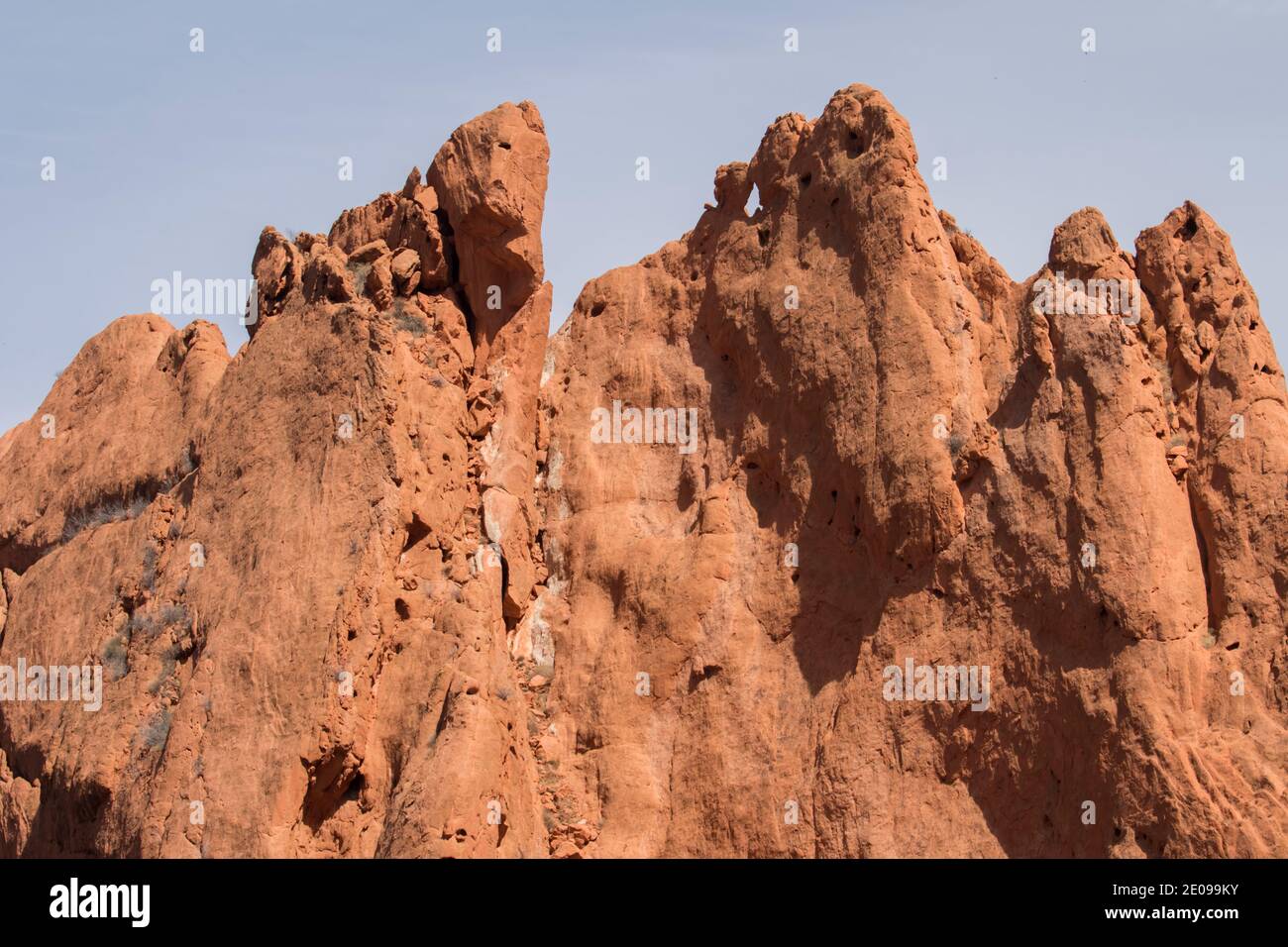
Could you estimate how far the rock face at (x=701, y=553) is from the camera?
17.2 m

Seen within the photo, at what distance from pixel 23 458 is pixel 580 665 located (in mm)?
9764

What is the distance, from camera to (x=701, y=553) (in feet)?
66.0

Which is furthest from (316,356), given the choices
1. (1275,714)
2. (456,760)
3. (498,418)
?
(1275,714)

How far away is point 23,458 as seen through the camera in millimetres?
25938

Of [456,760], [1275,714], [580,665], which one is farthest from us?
[580,665]

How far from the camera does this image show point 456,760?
1761cm

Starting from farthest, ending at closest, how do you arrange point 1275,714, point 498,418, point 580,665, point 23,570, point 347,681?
1. point 23,570
2. point 498,418
3. point 580,665
4. point 347,681
5. point 1275,714

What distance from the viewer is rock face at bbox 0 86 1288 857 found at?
56.4ft

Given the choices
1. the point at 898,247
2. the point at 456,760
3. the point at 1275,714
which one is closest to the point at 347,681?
the point at 456,760

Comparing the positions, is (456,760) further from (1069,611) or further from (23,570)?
(23,570)

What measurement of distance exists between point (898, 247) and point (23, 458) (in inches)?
507

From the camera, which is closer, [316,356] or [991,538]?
[991,538]

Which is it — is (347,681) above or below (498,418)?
below
